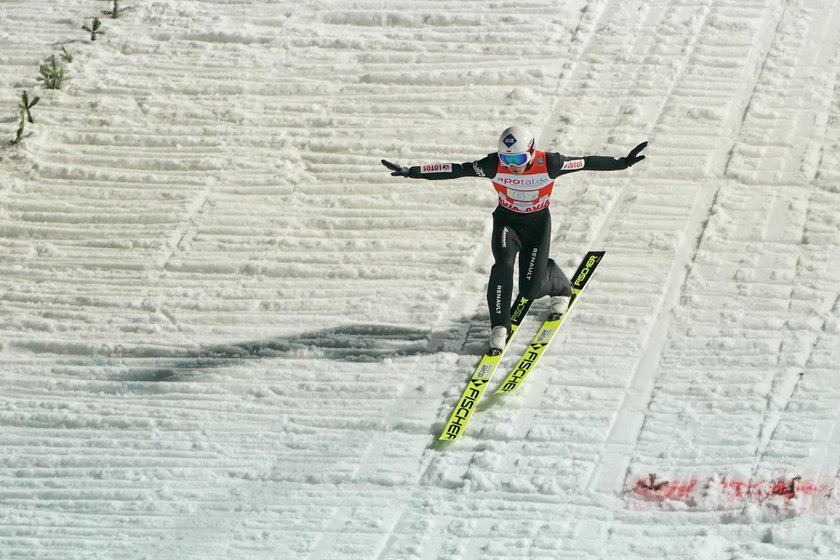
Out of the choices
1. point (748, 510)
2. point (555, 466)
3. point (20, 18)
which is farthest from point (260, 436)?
point (20, 18)

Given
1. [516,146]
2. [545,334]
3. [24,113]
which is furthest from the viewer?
[24,113]

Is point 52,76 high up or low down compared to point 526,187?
down

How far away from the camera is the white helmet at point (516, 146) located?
7.66 metres

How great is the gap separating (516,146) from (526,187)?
1.27 feet

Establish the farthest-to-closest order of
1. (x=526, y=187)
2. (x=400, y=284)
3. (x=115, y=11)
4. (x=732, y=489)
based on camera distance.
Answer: (x=115, y=11), (x=400, y=284), (x=526, y=187), (x=732, y=489)

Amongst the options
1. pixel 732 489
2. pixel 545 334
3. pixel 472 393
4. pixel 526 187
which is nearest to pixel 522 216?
pixel 526 187

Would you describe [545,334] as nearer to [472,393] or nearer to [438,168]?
[472,393]

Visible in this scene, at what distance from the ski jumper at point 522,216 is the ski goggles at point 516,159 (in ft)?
0.34

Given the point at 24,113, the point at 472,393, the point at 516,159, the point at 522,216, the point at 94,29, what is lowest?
the point at 24,113

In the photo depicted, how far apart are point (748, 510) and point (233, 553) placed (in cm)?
295

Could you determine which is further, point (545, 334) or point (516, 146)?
point (545, 334)

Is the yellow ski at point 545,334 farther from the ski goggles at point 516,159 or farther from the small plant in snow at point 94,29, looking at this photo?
the small plant in snow at point 94,29

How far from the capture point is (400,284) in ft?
29.6

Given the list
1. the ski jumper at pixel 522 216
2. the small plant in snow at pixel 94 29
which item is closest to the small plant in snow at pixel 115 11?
the small plant in snow at pixel 94 29
